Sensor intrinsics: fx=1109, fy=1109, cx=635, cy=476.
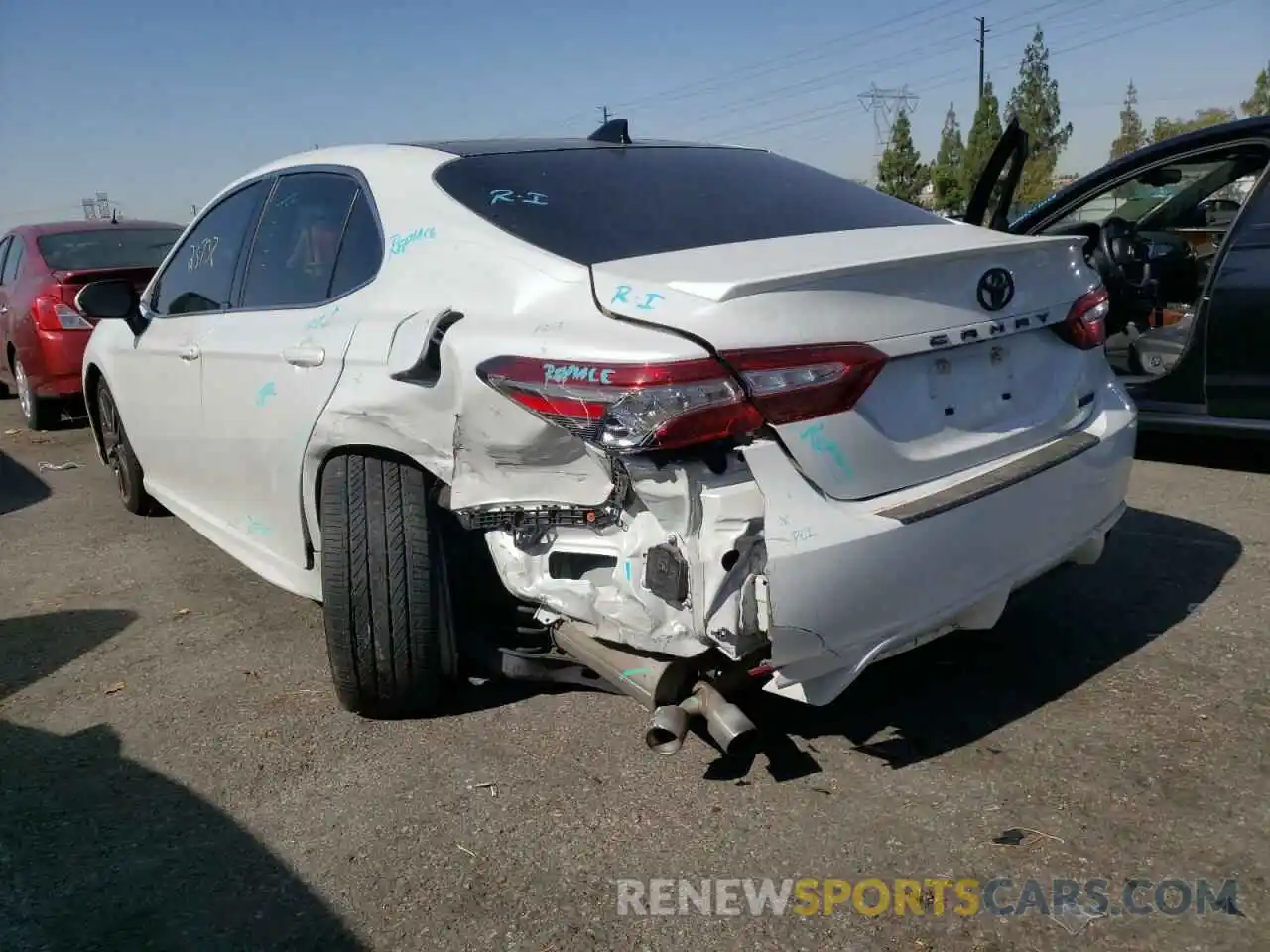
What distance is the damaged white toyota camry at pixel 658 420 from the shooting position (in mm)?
2344

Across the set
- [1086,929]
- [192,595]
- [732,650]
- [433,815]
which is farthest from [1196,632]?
[192,595]

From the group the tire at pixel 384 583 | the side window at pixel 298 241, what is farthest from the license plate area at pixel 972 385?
the side window at pixel 298 241

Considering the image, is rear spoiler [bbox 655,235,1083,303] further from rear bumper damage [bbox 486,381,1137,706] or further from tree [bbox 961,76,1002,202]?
tree [bbox 961,76,1002,202]

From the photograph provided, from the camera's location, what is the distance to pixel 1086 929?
2158 mm

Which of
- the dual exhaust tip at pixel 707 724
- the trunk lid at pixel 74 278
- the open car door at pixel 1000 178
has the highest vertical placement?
the open car door at pixel 1000 178

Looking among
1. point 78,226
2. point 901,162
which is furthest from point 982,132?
point 78,226

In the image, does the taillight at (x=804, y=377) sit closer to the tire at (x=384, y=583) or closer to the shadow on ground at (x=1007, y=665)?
the shadow on ground at (x=1007, y=665)

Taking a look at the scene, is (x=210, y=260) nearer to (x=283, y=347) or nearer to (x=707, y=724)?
(x=283, y=347)

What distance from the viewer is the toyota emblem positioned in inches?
107

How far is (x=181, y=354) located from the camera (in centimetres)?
415

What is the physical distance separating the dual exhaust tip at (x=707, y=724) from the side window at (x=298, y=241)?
1.69 meters

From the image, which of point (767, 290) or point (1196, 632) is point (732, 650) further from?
point (1196, 632)

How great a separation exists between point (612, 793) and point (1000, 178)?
2580 millimetres

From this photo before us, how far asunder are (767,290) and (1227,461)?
4.16m
